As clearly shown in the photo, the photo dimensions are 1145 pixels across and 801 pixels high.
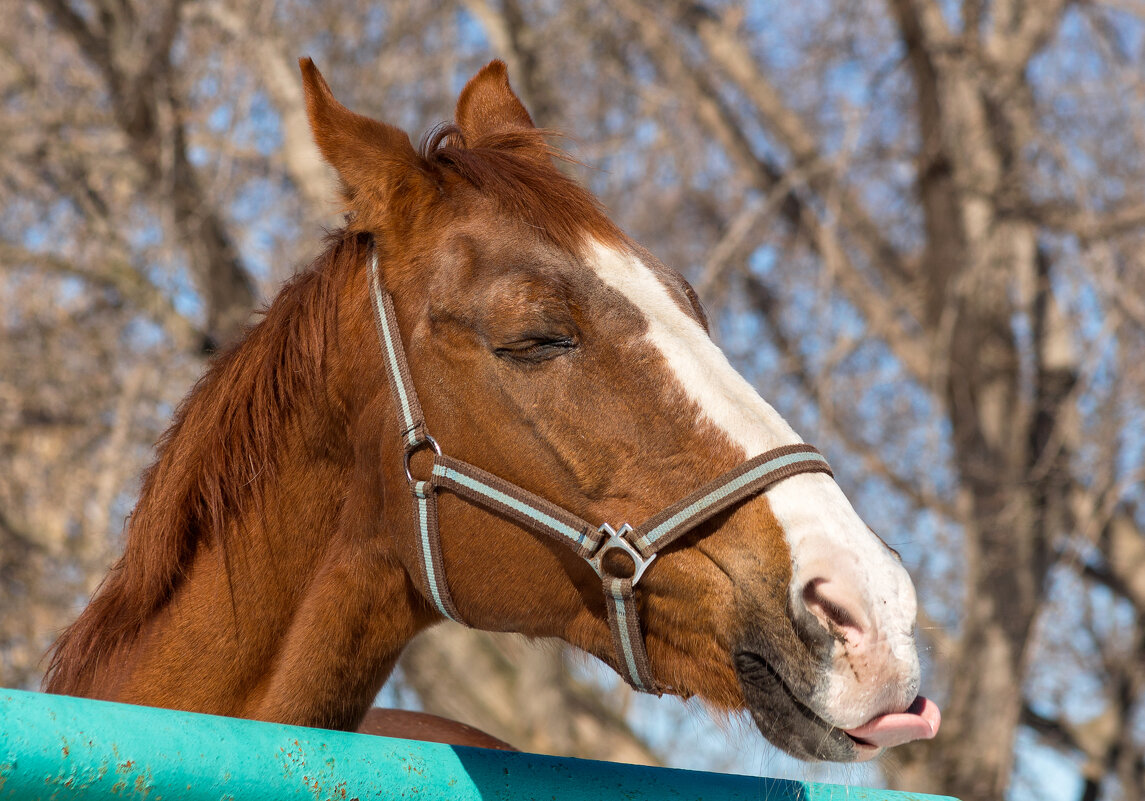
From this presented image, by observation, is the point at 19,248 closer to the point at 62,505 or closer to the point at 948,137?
the point at 62,505

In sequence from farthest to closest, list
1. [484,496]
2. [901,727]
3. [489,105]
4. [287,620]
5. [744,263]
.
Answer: [744,263]
[489,105]
[287,620]
[484,496]
[901,727]

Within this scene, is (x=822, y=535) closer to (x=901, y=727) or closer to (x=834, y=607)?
(x=834, y=607)

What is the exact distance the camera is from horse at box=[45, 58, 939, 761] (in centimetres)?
170

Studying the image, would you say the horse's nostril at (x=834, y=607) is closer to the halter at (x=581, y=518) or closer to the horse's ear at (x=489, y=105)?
the halter at (x=581, y=518)

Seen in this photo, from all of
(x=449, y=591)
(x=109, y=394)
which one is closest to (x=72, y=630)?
(x=449, y=591)

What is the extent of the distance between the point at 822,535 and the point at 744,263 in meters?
6.32

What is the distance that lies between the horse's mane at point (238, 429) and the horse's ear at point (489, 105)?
427 millimetres

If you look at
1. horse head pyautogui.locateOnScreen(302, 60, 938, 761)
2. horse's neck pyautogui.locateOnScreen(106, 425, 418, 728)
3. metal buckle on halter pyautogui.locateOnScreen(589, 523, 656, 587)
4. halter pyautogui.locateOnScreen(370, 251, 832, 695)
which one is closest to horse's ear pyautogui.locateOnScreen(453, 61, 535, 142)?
horse head pyautogui.locateOnScreen(302, 60, 938, 761)

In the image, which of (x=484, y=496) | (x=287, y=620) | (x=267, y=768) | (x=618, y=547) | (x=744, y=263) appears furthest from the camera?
(x=744, y=263)

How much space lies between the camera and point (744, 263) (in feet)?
25.6

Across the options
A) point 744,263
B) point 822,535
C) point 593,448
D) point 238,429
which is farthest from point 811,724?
point 744,263

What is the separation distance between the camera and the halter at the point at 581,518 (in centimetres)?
175

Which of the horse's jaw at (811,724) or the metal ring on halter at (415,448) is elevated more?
the metal ring on halter at (415,448)

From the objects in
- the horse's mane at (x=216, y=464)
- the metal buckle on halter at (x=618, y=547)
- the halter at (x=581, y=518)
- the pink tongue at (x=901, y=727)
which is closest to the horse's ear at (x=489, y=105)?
the horse's mane at (x=216, y=464)
